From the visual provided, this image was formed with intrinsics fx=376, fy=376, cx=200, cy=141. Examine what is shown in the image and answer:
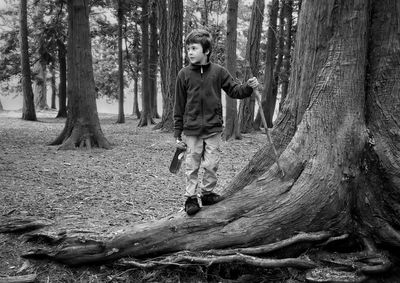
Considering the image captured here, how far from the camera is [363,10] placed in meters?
3.68

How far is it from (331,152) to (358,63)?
3.05 ft

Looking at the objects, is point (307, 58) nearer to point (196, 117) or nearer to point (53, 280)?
point (196, 117)

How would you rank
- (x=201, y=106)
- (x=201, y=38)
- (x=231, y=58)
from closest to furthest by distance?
1. (x=201, y=38)
2. (x=201, y=106)
3. (x=231, y=58)

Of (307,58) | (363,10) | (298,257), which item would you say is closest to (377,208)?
(298,257)

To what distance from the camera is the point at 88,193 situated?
6500 mm

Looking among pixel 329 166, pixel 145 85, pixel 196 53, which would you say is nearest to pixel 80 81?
pixel 196 53

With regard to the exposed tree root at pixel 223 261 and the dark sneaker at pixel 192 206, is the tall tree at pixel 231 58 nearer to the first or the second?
the dark sneaker at pixel 192 206

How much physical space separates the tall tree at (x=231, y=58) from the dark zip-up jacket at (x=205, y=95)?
974 cm

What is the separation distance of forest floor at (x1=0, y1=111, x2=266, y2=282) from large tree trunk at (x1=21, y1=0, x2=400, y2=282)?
0.25 metres

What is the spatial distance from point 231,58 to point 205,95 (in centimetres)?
1062

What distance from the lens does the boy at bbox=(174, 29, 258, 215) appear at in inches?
149

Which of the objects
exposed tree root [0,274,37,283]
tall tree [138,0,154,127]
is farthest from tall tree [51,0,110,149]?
tall tree [138,0,154,127]

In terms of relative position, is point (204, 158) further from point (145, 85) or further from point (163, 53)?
point (145, 85)

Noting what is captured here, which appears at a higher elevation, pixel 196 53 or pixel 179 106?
pixel 196 53
